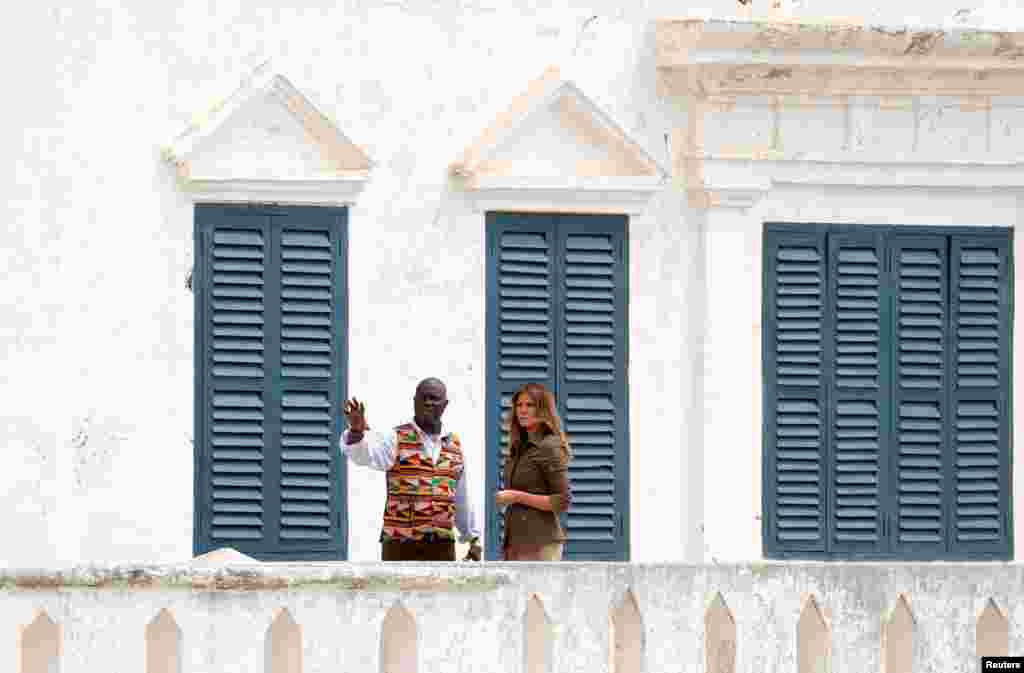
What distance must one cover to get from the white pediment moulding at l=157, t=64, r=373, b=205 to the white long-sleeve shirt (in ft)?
8.76

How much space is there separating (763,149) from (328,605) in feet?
21.6

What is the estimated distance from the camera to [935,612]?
11.3 m

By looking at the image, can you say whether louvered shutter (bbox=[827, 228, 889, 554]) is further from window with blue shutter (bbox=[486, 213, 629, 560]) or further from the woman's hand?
the woman's hand

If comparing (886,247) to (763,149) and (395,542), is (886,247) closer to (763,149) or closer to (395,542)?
(763,149)

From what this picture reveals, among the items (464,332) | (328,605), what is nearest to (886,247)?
(464,332)

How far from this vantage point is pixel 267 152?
52.4 feet

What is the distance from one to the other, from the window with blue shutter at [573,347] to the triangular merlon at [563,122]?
0.30 m

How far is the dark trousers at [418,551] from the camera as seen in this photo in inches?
522

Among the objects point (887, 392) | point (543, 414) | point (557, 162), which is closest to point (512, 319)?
point (557, 162)

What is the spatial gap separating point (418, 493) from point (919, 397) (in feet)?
14.1

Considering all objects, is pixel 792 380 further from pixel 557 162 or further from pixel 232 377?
pixel 232 377

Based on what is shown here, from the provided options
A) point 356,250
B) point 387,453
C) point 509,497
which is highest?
point 356,250

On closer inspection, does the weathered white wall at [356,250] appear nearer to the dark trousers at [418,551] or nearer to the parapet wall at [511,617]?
the dark trousers at [418,551]

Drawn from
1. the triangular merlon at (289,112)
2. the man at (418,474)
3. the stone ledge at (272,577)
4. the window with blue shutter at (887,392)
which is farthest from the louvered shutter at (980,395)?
the stone ledge at (272,577)
